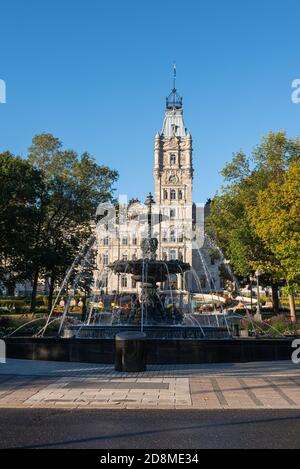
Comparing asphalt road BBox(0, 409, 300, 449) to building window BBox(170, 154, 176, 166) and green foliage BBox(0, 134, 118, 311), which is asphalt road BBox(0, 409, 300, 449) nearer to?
green foliage BBox(0, 134, 118, 311)

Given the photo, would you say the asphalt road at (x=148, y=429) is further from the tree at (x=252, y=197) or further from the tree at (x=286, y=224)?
the tree at (x=252, y=197)

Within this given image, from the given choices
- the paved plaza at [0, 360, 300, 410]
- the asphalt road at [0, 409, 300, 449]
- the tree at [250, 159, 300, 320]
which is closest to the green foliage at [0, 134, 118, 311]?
the tree at [250, 159, 300, 320]

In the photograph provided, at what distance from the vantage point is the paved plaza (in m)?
10.2

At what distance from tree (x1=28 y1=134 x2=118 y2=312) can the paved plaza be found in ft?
89.4

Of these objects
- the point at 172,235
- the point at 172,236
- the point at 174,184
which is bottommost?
the point at 172,236

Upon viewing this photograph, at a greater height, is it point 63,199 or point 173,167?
point 173,167

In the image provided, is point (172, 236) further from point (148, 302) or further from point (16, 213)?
point (148, 302)

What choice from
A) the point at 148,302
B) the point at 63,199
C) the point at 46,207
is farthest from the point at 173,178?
the point at 148,302

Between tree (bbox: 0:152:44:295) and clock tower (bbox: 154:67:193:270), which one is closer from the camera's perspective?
tree (bbox: 0:152:44:295)

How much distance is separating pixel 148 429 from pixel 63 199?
3902cm

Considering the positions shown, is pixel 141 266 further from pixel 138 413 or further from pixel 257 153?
pixel 257 153

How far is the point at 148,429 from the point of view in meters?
8.22
